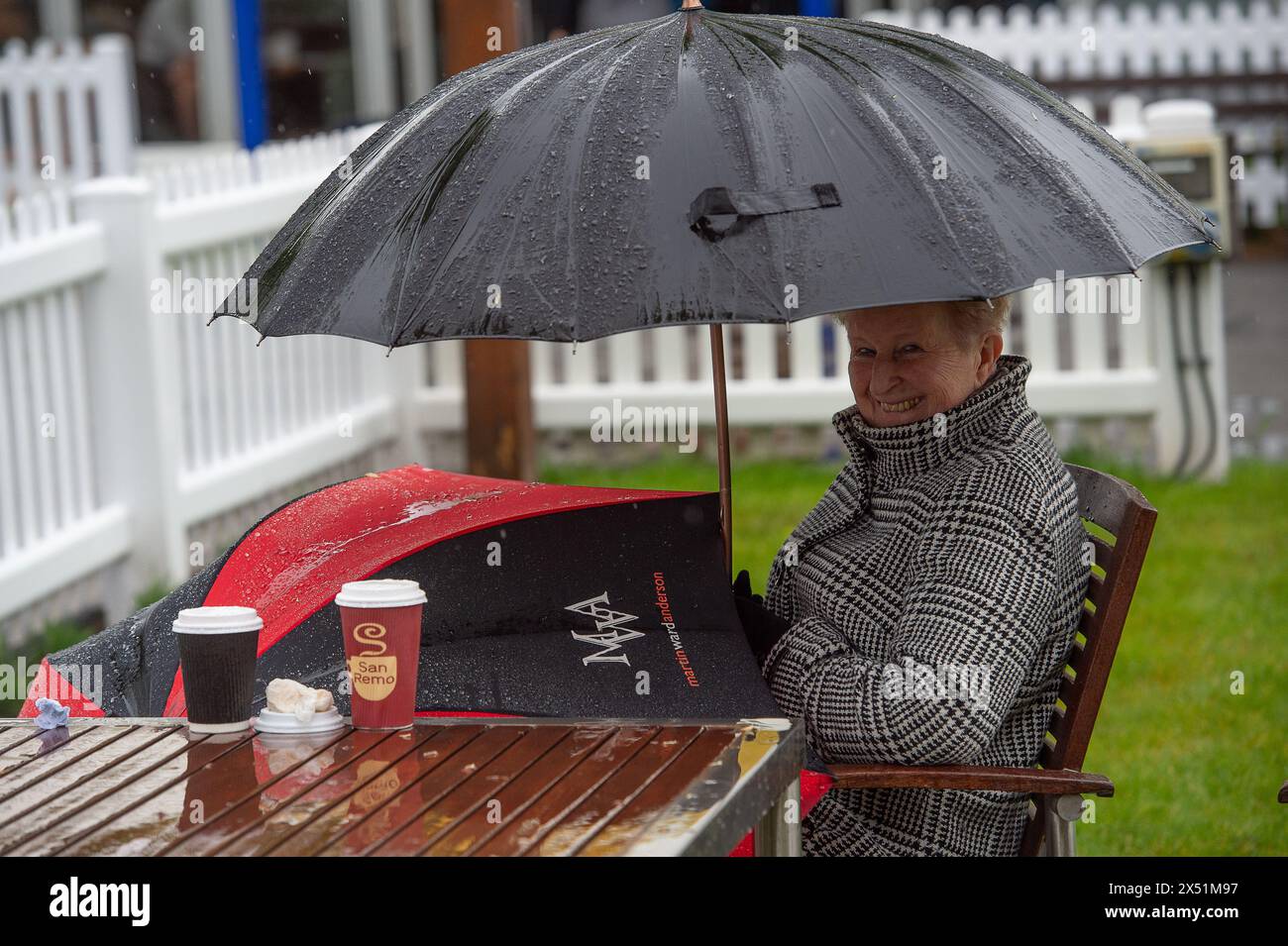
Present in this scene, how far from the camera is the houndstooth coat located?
2541 mm

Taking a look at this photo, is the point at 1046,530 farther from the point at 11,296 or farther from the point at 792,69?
the point at 11,296

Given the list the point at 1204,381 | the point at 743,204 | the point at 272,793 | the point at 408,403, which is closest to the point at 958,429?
the point at 743,204

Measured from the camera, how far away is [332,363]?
7695 millimetres

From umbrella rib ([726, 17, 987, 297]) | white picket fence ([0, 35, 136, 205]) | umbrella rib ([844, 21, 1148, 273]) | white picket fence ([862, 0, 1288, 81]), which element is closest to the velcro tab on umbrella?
umbrella rib ([726, 17, 987, 297])

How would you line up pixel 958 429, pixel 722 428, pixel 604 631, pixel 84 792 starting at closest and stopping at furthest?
pixel 84 792 → pixel 604 631 → pixel 958 429 → pixel 722 428

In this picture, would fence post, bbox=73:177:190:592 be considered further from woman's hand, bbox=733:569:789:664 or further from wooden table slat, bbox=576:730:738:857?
wooden table slat, bbox=576:730:738:857

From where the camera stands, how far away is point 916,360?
9.13 ft

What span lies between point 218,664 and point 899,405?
3.68 feet

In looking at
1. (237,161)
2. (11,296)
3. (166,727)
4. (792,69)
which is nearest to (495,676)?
(166,727)

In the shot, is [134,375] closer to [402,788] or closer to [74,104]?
[74,104]

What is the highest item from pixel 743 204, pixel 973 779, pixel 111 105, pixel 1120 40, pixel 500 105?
pixel 1120 40

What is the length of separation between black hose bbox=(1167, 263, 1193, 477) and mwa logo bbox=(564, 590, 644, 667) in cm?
552

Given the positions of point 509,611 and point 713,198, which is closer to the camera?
point 713,198

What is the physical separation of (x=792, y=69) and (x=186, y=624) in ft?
3.71
